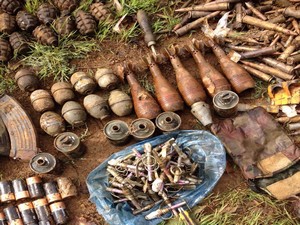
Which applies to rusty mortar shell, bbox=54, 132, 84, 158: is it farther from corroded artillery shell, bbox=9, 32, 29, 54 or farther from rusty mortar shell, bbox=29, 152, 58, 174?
corroded artillery shell, bbox=9, 32, 29, 54

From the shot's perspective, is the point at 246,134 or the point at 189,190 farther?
the point at 246,134

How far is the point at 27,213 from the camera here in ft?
13.7

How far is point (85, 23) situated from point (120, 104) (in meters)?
1.22

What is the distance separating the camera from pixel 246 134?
4.49 meters

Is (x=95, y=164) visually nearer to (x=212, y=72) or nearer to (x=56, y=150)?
(x=56, y=150)

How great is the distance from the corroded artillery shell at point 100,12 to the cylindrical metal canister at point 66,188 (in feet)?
6.78

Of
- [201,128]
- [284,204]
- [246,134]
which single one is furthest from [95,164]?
[284,204]

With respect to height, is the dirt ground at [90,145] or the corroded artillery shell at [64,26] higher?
the corroded artillery shell at [64,26]

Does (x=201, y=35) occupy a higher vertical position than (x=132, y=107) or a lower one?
higher

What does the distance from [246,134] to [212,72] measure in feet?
2.49

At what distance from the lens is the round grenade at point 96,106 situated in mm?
4633

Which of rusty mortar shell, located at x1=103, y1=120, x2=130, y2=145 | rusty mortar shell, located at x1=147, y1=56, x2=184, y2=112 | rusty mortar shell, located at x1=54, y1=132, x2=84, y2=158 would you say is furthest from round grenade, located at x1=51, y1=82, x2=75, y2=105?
rusty mortar shell, located at x1=147, y1=56, x2=184, y2=112

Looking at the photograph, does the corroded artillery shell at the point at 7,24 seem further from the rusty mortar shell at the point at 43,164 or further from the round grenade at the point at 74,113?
the rusty mortar shell at the point at 43,164

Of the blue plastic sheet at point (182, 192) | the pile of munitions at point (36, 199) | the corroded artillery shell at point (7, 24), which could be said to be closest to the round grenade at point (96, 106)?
the blue plastic sheet at point (182, 192)
